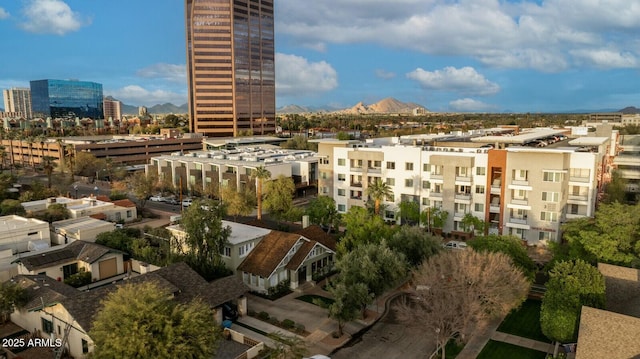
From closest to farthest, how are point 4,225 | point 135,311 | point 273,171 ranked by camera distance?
1. point 135,311
2. point 4,225
3. point 273,171

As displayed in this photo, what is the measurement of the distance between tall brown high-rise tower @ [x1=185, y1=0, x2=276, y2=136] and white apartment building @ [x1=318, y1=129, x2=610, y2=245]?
124198mm

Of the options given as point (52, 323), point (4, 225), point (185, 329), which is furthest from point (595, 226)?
point (4, 225)

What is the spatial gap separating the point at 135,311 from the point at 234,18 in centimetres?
17949

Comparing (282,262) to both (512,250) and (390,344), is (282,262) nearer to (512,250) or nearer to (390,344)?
(390,344)

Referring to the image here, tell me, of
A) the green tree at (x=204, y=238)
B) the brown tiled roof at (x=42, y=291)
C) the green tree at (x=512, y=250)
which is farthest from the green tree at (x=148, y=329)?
the green tree at (x=512, y=250)

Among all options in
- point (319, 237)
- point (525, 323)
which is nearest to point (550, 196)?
point (525, 323)

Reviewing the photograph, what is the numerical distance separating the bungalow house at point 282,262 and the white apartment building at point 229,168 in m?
39.9

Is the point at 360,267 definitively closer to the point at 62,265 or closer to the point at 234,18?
the point at 62,265

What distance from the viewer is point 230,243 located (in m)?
45.8

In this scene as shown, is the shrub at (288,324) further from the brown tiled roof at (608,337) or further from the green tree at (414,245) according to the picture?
the brown tiled roof at (608,337)

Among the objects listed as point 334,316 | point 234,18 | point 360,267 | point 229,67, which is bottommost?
point 334,316

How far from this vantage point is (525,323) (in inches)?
1497

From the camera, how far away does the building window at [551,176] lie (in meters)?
55.7

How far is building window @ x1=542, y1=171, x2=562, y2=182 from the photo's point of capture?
55.7 m
